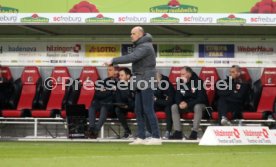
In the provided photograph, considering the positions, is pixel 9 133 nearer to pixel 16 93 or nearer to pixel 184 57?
pixel 16 93

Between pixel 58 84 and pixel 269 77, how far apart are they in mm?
5064

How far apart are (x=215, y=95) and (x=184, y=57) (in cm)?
125

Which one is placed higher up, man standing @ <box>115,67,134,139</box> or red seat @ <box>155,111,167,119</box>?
man standing @ <box>115,67,134,139</box>

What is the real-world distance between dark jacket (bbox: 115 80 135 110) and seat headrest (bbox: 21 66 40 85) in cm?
226

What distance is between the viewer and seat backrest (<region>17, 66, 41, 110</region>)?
20938mm

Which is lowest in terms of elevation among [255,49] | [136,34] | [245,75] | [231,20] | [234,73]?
[245,75]

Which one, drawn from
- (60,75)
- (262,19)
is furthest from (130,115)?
(262,19)

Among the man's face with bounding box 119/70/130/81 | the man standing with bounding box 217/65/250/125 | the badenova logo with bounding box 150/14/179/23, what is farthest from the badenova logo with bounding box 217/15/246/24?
the man's face with bounding box 119/70/130/81

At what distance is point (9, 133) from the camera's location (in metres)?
21.5

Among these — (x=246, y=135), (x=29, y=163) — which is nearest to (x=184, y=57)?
(x=246, y=135)

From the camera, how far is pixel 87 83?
20.9 meters

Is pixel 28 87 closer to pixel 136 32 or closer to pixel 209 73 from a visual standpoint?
pixel 209 73

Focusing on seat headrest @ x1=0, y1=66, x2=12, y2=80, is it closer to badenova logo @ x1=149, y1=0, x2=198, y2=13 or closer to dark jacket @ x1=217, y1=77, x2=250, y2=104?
badenova logo @ x1=149, y1=0, x2=198, y2=13

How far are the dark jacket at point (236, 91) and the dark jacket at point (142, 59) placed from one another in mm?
4158
